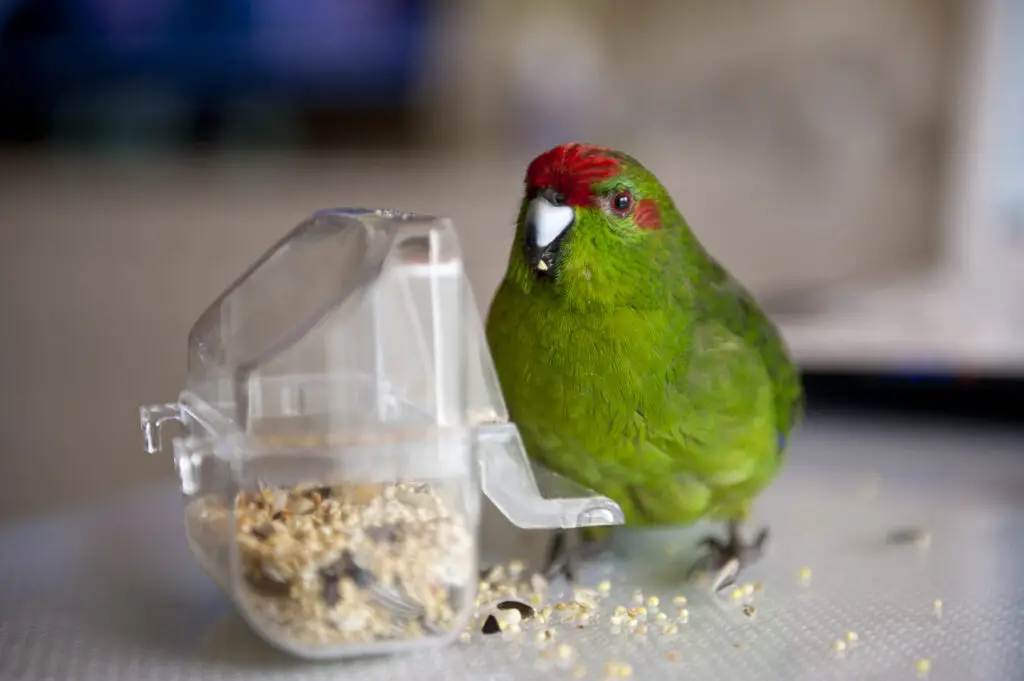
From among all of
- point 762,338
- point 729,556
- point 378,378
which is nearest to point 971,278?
point 762,338

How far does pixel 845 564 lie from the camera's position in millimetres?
964

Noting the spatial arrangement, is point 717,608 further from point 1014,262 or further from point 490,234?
point 1014,262

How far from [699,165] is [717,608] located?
188 centimetres

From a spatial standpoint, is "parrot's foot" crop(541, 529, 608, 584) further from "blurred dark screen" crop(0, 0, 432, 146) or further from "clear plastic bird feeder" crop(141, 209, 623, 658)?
"blurred dark screen" crop(0, 0, 432, 146)

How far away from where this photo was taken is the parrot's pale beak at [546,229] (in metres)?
0.83

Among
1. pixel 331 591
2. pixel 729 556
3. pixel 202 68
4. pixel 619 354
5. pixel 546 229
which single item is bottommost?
pixel 729 556

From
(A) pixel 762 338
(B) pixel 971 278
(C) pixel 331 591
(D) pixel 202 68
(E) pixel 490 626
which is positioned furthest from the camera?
(D) pixel 202 68

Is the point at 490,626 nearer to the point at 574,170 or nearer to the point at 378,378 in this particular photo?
the point at 378,378

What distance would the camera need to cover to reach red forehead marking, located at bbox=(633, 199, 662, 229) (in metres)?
0.87

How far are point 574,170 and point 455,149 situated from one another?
6.09ft

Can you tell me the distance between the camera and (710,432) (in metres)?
0.88

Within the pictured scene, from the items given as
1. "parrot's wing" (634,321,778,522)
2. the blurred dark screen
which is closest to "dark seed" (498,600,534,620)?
"parrot's wing" (634,321,778,522)

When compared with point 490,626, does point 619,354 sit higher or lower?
higher

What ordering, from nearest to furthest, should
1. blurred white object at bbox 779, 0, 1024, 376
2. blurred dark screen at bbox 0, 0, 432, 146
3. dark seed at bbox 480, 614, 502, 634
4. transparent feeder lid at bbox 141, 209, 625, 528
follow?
transparent feeder lid at bbox 141, 209, 625, 528, dark seed at bbox 480, 614, 502, 634, blurred white object at bbox 779, 0, 1024, 376, blurred dark screen at bbox 0, 0, 432, 146
